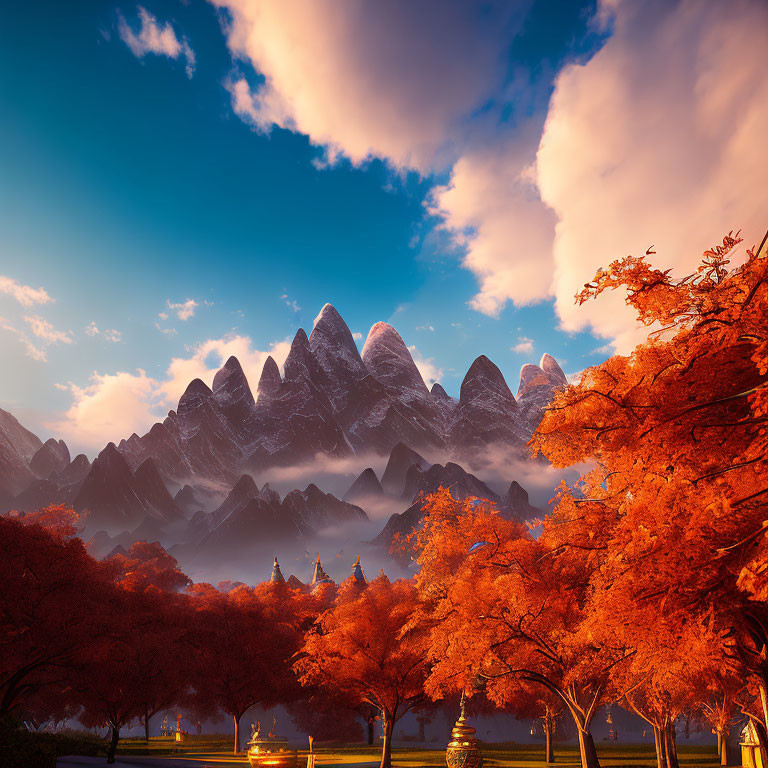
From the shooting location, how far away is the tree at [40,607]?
19152mm

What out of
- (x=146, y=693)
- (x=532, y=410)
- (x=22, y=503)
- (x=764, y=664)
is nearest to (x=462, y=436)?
(x=532, y=410)

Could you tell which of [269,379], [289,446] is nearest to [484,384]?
[289,446]

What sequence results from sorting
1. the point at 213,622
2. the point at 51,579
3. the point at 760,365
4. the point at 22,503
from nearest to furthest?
the point at 760,365 → the point at 51,579 → the point at 213,622 → the point at 22,503

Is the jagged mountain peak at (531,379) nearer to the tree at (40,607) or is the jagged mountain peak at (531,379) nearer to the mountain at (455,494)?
the mountain at (455,494)

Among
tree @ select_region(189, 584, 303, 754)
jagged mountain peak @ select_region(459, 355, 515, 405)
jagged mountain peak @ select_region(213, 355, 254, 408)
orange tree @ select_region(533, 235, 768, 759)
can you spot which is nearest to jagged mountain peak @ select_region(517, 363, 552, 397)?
jagged mountain peak @ select_region(459, 355, 515, 405)

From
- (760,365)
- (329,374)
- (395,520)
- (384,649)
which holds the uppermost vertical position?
(329,374)

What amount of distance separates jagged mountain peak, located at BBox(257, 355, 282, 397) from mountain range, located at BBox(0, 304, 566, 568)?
1.55 feet

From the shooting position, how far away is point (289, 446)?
16650 centimetres

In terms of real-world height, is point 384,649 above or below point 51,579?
below

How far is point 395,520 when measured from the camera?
12750 cm

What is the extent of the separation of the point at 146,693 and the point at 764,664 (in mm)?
27839

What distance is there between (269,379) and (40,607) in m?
165

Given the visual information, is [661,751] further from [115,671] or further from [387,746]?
[115,671]

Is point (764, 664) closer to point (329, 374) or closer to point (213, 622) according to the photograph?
point (213, 622)
